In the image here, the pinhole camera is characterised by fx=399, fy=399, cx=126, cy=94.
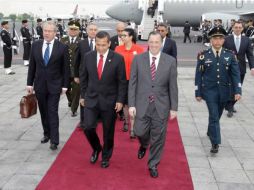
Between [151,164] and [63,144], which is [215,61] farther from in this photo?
[63,144]

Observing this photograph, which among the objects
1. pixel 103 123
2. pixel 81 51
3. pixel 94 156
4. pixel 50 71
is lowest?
pixel 94 156

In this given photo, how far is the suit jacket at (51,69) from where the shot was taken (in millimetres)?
5965

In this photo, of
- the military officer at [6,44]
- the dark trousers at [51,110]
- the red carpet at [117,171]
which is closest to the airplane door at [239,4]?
the military officer at [6,44]

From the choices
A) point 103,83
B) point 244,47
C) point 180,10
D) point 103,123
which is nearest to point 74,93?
point 103,123

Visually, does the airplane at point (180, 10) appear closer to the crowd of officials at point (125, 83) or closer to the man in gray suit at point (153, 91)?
the crowd of officials at point (125, 83)

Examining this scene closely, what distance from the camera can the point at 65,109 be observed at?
912cm

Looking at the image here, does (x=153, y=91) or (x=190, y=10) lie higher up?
(x=190, y=10)

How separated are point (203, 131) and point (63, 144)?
2.65 meters

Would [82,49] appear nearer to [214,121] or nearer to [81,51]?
[81,51]

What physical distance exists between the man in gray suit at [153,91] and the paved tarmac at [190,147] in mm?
933

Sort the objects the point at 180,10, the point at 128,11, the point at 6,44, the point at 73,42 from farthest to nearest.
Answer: the point at 128,11
the point at 180,10
the point at 6,44
the point at 73,42

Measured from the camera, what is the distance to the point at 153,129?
197 inches

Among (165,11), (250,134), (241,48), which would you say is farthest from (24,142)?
(165,11)

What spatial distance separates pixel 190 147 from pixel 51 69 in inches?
101
